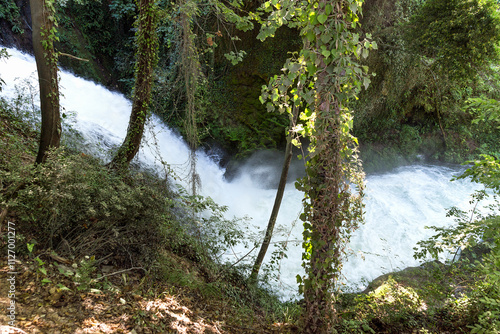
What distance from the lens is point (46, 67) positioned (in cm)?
359

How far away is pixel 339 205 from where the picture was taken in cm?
281

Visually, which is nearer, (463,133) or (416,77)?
(416,77)

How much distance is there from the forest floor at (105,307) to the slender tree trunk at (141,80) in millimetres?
2461

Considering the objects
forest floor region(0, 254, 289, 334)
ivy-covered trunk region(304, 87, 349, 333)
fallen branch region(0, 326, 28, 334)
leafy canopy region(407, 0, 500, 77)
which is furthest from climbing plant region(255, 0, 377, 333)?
leafy canopy region(407, 0, 500, 77)

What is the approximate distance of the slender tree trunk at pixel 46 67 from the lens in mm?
3420

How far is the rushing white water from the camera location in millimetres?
7043

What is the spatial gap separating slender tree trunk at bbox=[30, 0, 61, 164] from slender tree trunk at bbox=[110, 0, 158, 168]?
1.32m

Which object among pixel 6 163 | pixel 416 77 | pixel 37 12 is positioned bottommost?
pixel 6 163

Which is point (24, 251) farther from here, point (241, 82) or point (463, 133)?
point (463, 133)

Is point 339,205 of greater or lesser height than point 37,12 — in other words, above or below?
below

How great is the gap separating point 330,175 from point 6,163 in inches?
152

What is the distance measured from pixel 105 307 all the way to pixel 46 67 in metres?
2.92

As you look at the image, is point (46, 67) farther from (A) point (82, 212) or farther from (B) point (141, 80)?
(A) point (82, 212)

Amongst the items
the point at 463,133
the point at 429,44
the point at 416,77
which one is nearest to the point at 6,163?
the point at 429,44
